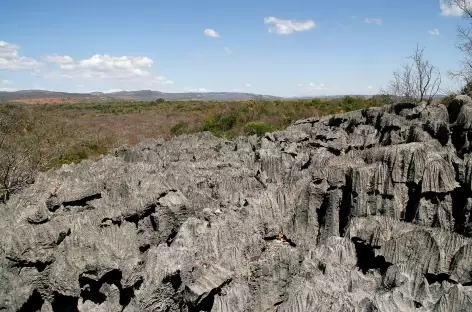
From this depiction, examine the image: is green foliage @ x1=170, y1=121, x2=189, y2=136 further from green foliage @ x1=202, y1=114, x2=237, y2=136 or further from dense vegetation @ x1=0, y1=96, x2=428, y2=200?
green foliage @ x1=202, y1=114, x2=237, y2=136

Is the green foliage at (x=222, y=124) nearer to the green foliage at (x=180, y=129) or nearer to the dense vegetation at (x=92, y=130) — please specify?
the dense vegetation at (x=92, y=130)

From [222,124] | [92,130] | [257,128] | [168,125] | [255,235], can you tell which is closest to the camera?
[255,235]

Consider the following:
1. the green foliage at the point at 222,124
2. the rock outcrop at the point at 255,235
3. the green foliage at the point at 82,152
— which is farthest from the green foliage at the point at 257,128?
the rock outcrop at the point at 255,235

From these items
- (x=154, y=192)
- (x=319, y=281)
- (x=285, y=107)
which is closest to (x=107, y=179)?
(x=154, y=192)

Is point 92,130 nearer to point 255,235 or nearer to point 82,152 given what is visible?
point 82,152

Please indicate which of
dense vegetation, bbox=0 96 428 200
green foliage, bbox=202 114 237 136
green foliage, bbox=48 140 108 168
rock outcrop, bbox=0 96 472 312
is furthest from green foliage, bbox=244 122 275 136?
rock outcrop, bbox=0 96 472 312

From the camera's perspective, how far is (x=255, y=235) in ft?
17.5

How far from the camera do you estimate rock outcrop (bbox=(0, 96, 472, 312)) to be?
170 inches

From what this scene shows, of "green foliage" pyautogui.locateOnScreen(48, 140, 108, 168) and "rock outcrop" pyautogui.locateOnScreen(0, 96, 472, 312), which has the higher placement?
"rock outcrop" pyautogui.locateOnScreen(0, 96, 472, 312)

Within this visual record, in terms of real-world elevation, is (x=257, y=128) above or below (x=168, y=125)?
above

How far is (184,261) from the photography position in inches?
179

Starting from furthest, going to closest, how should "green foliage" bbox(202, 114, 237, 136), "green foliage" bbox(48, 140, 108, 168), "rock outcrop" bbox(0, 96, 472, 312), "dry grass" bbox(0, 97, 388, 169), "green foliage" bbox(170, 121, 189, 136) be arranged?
"green foliage" bbox(170, 121, 189, 136) → "green foliage" bbox(202, 114, 237, 136) → "dry grass" bbox(0, 97, 388, 169) → "green foliage" bbox(48, 140, 108, 168) → "rock outcrop" bbox(0, 96, 472, 312)

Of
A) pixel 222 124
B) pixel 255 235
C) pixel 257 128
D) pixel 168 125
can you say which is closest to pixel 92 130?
pixel 168 125

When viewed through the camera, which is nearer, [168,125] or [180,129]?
[180,129]
